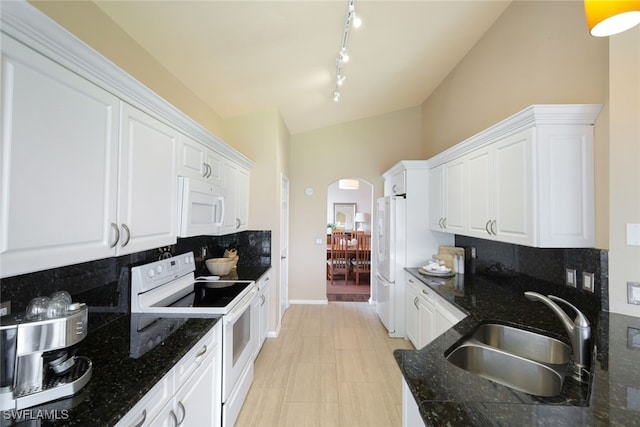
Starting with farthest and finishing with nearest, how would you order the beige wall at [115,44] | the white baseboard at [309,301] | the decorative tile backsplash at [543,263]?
1. the white baseboard at [309,301]
2. the decorative tile backsplash at [543,263]
3. the beige wall at [115,44]

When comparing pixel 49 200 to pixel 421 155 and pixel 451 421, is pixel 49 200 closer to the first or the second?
pixel 451 421

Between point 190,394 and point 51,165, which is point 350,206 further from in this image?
point 51,165

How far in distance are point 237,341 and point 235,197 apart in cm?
145

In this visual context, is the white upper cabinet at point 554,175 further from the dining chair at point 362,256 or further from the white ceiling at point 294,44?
the dining chair at point 362,256

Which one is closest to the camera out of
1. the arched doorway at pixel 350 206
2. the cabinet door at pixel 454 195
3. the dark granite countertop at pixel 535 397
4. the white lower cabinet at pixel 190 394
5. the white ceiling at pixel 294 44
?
the dark granite countertop at pixel 535 397

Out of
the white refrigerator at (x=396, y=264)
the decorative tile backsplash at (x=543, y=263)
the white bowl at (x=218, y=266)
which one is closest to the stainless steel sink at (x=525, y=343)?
the decorative tile backsplash at (x=543, y=263)

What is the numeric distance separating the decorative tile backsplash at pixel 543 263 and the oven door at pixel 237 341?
2333 mm

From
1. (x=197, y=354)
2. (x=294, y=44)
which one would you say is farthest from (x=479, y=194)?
(x=197, y=354)

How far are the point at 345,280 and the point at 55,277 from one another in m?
5.42

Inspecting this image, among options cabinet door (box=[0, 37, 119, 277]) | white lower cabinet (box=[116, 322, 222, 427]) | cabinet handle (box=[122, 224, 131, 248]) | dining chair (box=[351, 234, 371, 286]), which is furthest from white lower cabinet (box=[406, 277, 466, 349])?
dining chair (box=[351, 234, 371, 286])

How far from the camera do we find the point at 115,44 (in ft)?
5.47

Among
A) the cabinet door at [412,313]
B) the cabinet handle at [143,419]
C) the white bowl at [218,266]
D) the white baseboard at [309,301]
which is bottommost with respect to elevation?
the white baseboard at [309,301]

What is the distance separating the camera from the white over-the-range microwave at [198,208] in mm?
1762

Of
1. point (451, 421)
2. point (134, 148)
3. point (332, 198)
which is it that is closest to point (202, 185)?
point (134, 148)
